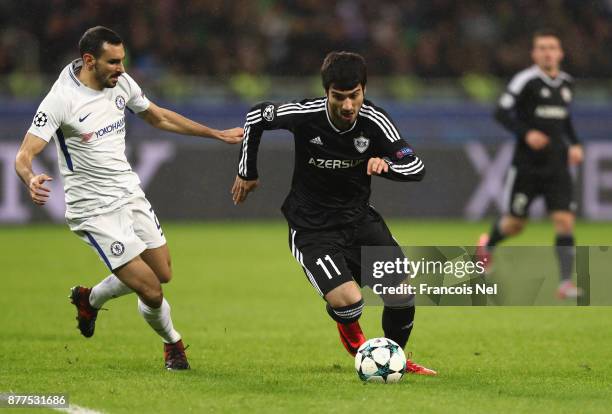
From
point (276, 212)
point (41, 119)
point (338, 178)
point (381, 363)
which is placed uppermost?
point (41, 119)

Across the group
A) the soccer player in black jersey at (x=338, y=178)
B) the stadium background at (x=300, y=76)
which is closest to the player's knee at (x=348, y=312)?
the soccer player in black jersey at (x=338, y=178)

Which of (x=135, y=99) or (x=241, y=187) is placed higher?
(x=135, y=99)

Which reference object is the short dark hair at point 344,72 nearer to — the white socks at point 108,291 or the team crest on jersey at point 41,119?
the team crest on jersey at point 41,119

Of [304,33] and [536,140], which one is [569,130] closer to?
[536,140]

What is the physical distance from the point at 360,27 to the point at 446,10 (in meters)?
1.90

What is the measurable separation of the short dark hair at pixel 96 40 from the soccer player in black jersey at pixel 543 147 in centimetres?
524

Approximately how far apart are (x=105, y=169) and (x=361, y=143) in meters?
1.61

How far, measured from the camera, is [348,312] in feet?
22.3

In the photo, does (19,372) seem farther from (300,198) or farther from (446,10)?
(446,10)

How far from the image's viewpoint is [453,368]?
7.36 m

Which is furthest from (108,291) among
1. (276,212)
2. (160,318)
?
(276,212)

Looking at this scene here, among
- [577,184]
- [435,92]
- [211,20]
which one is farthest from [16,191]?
[577,184]

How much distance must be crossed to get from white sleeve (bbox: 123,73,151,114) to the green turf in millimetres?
1674

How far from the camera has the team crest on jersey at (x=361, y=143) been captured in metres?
6.86
